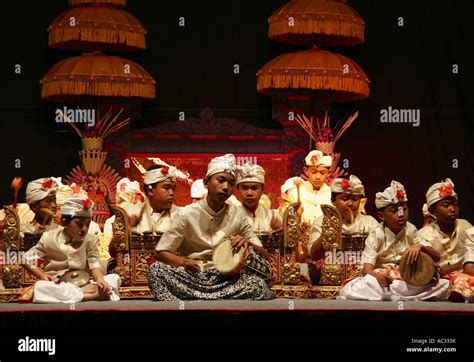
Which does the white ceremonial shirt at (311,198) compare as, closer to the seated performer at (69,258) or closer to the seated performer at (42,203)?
the seated performer at (42,203)

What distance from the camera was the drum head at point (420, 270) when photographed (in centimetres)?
909

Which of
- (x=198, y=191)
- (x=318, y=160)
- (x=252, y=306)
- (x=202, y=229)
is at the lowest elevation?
(x=252, y=306)

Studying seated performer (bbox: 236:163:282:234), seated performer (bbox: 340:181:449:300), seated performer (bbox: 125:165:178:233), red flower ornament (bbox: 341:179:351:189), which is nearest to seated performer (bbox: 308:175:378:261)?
red flower ornament (bbox: 341:179:351:189)

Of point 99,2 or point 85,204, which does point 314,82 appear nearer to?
point 99,2

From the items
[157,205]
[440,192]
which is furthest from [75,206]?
[440,192]

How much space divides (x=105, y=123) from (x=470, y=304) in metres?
4.87

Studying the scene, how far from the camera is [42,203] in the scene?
9.84 metres

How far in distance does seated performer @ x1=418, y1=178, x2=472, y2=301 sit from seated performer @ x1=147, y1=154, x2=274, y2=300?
114 centimetres

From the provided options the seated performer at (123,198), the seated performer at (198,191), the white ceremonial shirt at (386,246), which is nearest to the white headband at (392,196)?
the white ceremonial shirt at (386,246)

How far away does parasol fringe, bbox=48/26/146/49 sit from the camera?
1258cm

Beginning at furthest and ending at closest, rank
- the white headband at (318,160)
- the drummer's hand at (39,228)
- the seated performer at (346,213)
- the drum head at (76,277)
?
the white headband at (318,160) < the seated performer at (346,213) < the drummer's hand at (39,228) < the drum head at (76,277)

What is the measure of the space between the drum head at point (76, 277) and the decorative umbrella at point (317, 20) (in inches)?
164

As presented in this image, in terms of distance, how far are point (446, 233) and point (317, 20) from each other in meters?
3.49
